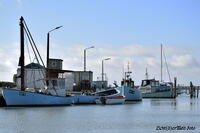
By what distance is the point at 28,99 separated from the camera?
49.7 meters

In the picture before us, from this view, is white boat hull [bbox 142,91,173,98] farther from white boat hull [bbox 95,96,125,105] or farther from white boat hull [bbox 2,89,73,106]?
white boat hull [bbox 2,89,73,106]

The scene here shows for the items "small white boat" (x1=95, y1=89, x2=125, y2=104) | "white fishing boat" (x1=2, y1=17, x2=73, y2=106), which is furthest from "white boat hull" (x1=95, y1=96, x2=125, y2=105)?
"white fishing boat" (x1=2, y1=17, x2=73, y2=106)

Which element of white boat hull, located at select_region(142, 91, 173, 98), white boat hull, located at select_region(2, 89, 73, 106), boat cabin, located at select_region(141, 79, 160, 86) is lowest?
white boat hull, located at select_region(142, 91, 173, 98)

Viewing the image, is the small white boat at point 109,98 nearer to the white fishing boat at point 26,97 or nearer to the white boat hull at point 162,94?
the white fishing boat at point 26,97

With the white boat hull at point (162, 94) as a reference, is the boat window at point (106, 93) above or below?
above

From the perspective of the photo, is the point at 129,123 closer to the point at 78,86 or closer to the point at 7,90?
the point at 7,90

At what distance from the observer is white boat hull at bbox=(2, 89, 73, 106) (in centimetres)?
4800

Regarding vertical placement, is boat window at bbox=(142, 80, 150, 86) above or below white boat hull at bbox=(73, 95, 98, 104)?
above

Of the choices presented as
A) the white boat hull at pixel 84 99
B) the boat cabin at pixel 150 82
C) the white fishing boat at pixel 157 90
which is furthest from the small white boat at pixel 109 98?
the boat cabin at pixel 150 82

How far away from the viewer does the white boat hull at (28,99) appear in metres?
48.0

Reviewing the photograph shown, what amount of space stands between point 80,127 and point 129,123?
17.0 feet

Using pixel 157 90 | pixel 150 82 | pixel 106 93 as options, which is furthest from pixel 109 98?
pixel 150 82

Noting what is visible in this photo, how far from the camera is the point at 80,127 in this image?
1220 inches

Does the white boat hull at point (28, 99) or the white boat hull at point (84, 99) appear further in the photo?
the white boat hull at point (84, 99)
